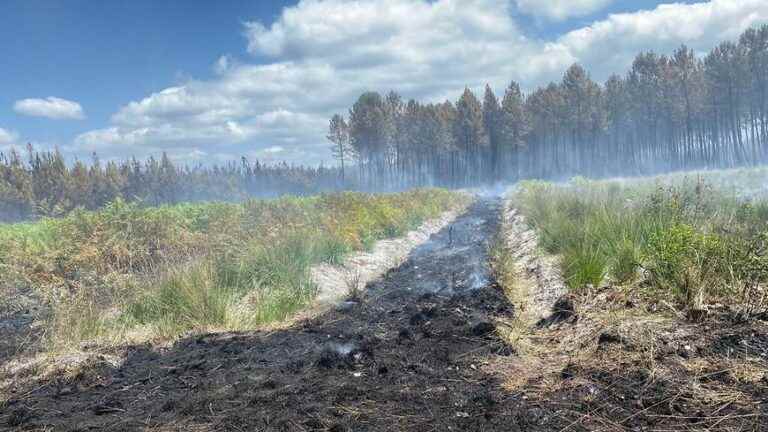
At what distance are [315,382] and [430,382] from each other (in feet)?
3.30

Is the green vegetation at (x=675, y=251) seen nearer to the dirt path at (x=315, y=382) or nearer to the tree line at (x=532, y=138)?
the dirt path at (x=315, y=382)

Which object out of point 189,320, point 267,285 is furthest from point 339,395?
point 267,285

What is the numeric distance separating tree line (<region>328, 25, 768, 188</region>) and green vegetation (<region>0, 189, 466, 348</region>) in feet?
169

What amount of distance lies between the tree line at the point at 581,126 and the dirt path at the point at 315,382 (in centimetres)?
5389

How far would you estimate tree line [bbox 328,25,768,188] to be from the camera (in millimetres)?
52656

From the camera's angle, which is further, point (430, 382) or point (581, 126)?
point (581, 126)

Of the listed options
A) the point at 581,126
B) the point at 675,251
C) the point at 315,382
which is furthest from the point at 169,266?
the point at 581,126

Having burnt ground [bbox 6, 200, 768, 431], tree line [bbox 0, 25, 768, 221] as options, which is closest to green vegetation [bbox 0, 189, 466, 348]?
burnt ground [bbox 6, 200, 768, 431]

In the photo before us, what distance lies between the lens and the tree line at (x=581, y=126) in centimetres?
5266

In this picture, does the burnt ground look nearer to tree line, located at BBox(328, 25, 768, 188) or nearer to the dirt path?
the dirt path

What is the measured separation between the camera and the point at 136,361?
18.3ft

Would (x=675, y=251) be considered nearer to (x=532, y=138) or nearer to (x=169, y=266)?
(x=169, y=266)

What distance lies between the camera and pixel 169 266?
862 cm

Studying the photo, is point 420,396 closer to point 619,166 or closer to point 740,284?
point 740,284
